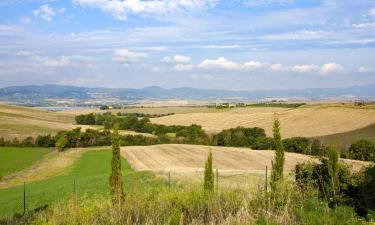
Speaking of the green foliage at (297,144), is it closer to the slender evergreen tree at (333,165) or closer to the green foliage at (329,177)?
the green foliage at (329,177)

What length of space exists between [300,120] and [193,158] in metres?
32.9

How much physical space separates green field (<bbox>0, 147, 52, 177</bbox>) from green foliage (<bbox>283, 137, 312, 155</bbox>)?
36.0 meters

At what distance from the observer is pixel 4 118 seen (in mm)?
96188

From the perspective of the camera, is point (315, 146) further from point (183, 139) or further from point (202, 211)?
point (202, 211)

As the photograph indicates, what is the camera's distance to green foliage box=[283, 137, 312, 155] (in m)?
65.1

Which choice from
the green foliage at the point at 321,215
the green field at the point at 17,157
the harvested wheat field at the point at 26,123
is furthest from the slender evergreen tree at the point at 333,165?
the harvested wheat field at the point at 26,123

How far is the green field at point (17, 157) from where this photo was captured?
55600mm

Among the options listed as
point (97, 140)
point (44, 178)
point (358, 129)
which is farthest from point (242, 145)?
point (44, 178)

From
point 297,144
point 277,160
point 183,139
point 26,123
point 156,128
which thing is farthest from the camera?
point 156,128

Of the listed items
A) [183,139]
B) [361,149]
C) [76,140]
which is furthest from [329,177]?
Answer: [76,140]

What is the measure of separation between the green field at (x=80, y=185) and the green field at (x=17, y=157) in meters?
6.56

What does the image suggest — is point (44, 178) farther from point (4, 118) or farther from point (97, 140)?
point (4, 118)

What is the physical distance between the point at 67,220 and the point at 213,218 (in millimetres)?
2891

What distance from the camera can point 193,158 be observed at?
60.2 meters
